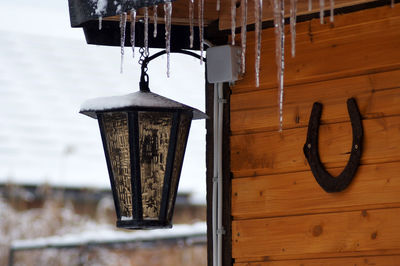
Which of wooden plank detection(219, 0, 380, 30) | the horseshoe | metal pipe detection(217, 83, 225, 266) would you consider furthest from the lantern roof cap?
the horseshoe

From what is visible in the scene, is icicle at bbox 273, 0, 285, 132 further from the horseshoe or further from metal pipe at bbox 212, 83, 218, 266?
metal pipe at bbox 212, 83, 218, 266

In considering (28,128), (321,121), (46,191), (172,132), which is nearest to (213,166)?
(172,132)

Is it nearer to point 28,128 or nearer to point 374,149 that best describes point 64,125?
point 28,128

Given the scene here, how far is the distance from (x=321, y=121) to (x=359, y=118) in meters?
0.19

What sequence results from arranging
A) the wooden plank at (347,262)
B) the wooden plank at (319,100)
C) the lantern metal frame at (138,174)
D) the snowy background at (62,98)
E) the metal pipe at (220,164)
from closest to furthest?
the wooden plank at (347,262)
the wooden plank at (319,100)
the lantern metal frame at (138,174)
the metal pipe at (220,164)
the snowy background at (62,98)

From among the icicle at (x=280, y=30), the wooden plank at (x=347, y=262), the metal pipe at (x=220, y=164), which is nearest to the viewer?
the icicle at (x=280, y=30)

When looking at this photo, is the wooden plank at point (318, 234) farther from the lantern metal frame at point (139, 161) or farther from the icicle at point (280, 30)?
the icicle at point (280, 30)

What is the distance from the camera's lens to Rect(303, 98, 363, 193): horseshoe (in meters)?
3.43

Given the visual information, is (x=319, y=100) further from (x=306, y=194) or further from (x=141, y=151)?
(x=141, y=151)

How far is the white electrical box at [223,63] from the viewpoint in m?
3.86

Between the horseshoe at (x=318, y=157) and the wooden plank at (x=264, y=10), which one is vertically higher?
the wooden plank at (x=264, y=10)

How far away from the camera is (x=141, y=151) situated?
3.68m

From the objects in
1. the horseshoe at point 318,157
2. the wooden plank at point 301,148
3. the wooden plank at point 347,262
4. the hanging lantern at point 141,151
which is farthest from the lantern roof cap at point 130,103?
the wooden plank at point 347,262

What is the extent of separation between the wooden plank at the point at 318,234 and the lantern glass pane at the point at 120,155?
48 centimetres
